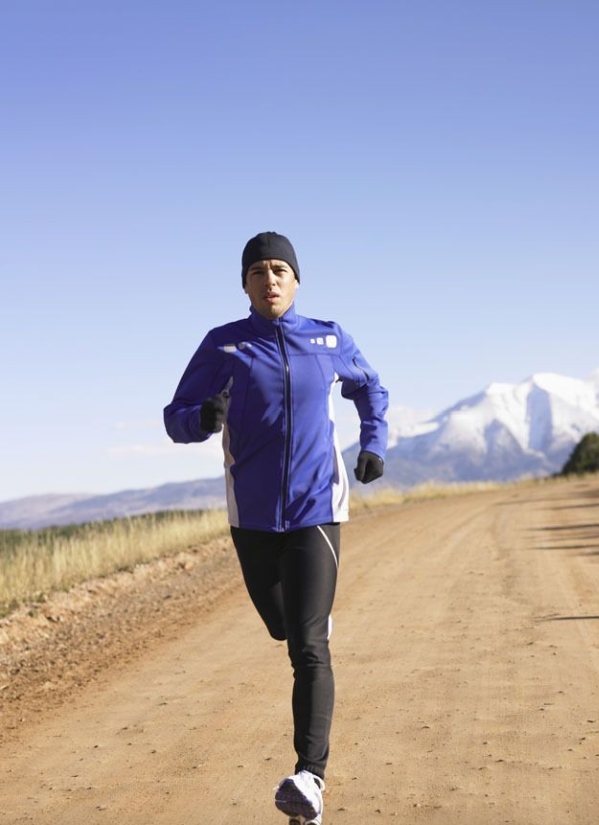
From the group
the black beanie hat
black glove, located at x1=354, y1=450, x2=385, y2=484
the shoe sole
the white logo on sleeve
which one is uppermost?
the black beanie hat

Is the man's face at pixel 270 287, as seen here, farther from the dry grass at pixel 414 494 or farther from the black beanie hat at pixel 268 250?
the dry grass at pixel 414 494

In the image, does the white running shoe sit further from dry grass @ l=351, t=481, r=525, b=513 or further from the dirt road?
dry grass @ l=351, t=481, r=525, b=513

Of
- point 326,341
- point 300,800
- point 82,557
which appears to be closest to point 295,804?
point 300,800

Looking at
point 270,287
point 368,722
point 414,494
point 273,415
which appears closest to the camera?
point 273,415

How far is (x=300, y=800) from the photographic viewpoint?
4.38m

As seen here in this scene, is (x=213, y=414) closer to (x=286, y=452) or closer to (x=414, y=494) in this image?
(x=286, y=452)

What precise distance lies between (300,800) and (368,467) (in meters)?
1.39

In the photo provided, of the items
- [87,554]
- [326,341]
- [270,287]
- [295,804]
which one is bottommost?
[295,804]

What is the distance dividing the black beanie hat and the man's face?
0.02 meters

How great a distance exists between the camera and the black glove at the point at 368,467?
4863 millimetres

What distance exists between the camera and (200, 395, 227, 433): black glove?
4.61 metres

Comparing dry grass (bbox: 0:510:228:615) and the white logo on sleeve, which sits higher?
the white logo on sleeve

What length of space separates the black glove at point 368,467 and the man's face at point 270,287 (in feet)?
2.34

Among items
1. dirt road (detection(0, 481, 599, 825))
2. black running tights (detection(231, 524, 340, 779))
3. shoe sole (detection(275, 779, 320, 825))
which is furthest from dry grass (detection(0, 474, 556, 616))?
shoe sole (detection(275, 779, 320, 825))
